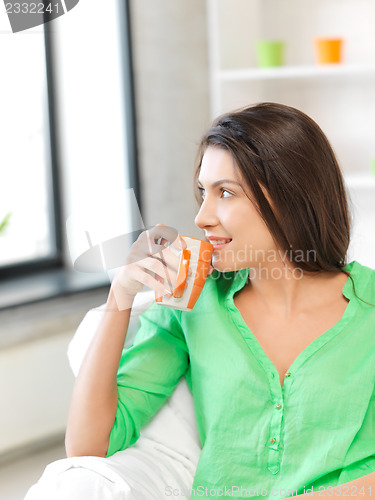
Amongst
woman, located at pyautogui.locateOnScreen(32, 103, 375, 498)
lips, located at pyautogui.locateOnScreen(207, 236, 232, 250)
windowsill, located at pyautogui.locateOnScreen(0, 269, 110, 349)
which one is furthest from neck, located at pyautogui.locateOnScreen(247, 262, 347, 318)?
windowsill, located at pyautogui.locateOnScreen(0, 269, 110, 349)

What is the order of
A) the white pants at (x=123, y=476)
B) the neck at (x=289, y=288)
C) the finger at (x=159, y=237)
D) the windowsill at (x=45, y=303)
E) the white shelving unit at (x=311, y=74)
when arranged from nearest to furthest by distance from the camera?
the white pants at (x=123, y=476) → the finger at (x=159, y=237) → the neck at (x=289, y=288) → the windowsill at (x=45, y=303) → the white shelving unit at (x=311, y=74)

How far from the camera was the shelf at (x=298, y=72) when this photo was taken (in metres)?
2.46

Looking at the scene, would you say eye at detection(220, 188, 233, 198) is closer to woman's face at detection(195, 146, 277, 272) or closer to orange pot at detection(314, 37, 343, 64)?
woman's face at detection(195, 146, 277, 272)

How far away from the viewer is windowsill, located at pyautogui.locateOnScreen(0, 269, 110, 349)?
2180 millimetres

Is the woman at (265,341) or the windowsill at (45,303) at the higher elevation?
the woman at (265,341)

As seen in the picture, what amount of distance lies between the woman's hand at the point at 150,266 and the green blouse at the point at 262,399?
0.55 ft

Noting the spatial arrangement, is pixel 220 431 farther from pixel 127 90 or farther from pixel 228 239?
pixel 127 90

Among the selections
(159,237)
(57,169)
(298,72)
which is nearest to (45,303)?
(57,169)

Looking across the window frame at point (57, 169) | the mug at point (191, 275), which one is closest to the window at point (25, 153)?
the window frame at point (57, 169)

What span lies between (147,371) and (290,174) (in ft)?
1.56

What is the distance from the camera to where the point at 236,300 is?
1.45 m

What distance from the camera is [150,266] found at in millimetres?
1261

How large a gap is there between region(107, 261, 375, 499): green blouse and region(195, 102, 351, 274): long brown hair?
120 millimetres

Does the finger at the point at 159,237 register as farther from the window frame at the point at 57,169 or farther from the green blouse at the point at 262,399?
the window frame at the point at 57,169
